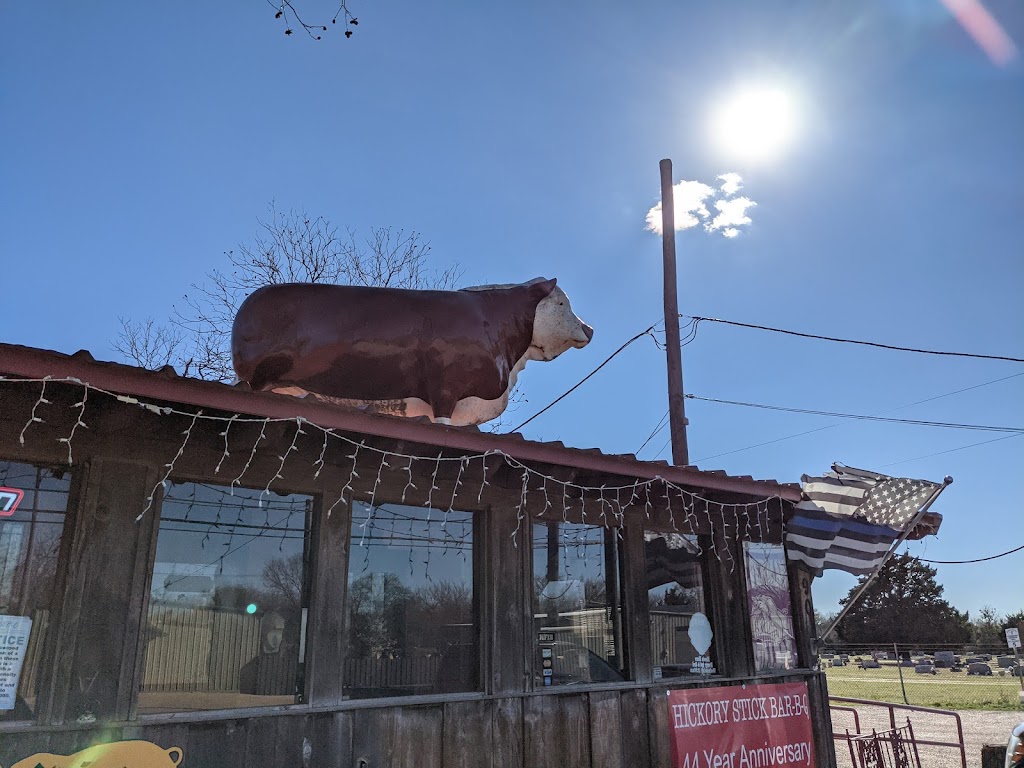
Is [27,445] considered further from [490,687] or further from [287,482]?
[490,687]

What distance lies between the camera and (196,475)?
14.9ft

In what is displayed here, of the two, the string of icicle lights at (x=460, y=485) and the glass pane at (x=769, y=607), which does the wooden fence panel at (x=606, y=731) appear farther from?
the glass pane at (x=769, y=607)

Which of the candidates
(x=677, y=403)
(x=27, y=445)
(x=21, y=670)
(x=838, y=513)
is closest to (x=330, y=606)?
(x=21, y=670)

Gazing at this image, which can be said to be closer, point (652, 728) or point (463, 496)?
point (463, 496)

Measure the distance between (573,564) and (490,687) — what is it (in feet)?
3.97

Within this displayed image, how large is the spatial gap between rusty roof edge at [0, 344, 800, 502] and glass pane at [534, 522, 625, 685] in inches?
33.9

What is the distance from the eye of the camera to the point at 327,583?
4836 mm

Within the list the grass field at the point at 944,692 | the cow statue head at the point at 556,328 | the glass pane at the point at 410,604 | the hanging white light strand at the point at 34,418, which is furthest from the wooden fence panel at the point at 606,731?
the grass field at the point at 944,692

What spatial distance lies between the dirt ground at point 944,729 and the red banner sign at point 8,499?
12.2m

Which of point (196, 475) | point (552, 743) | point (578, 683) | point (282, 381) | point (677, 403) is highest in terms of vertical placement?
point (677, 403)

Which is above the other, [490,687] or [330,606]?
[330,606]

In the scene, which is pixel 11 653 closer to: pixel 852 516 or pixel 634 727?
pixel 634 727

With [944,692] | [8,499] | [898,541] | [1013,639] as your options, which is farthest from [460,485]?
[944,692]

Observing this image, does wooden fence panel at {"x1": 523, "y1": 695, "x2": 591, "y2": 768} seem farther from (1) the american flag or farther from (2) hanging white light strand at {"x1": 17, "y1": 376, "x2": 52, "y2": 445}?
(2) hanging white light strand at {"x1": 17, "y1": 376, "x2": 52, "y2": 445}
